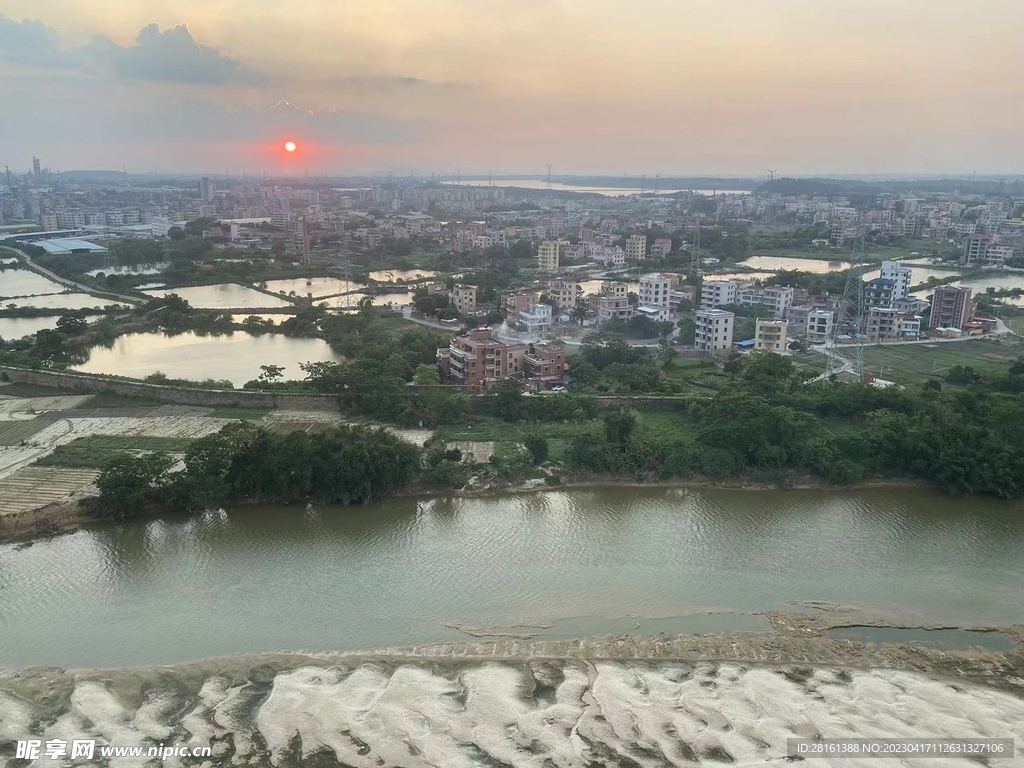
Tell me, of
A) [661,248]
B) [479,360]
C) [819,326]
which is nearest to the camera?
[479,360]

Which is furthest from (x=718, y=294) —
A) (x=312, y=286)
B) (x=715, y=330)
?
(x=312, y=286)

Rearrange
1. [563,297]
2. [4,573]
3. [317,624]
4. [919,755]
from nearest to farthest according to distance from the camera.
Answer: [919,755], [317,624], [4,573], [563,297]

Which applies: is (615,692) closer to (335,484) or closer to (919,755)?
(919,755)

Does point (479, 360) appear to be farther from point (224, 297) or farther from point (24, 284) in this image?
point (24, 284)

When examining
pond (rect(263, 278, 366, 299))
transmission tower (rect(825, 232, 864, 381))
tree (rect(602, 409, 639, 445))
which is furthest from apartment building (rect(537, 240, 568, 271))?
tree (rect(602, 409, 639, 445))

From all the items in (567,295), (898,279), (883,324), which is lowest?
(883,324)

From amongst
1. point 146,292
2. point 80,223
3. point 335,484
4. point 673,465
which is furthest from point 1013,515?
point 80,223

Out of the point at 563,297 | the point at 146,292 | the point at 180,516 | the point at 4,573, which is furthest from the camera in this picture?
the point at 146,292
